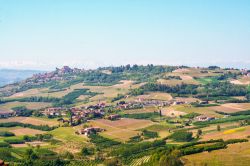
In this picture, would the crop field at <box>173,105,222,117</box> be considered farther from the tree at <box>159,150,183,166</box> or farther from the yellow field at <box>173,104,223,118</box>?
the tree at <box>159,150,183,166</box>

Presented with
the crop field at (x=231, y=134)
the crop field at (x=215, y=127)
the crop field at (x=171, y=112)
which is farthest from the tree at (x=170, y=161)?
the crop field at (x=171, y=112)

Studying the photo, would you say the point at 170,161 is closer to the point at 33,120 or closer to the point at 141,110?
the point at 33,120

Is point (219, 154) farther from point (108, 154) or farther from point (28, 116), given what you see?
point (28, 116)

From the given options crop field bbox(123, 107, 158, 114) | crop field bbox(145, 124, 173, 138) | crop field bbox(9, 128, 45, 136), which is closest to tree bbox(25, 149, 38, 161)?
crop field bbox(9, 128, 45, 136)

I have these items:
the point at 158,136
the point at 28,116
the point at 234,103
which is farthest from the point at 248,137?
the point at 28,116

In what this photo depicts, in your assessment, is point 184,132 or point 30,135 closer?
point 184,132
